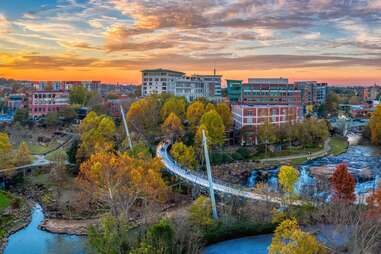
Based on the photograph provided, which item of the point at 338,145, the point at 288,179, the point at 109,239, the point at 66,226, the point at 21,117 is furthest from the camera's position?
the point at 21,117

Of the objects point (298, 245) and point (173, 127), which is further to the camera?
point (173, 127)

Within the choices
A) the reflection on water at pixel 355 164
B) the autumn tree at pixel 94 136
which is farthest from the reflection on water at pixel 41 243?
the reflection on water at pixel 355 164

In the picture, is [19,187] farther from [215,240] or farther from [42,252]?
[215,240]

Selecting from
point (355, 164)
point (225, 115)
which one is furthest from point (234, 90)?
point (355, 164)

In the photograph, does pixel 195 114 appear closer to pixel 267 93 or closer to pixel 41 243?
pixel 267 93

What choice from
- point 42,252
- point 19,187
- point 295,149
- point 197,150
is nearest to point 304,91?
point 295,149

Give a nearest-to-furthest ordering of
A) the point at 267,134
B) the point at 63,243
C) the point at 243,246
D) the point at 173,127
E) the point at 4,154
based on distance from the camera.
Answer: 1. the point at 243,246
2. the point at 63,243
3. the point at 4,154
4. the point at 173,127
5. the point at 267,134
